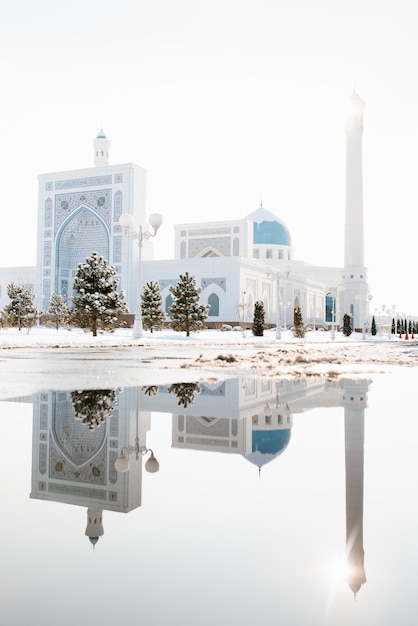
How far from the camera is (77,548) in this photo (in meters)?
1.68

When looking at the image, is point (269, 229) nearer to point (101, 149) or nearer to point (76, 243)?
point (101, 149)

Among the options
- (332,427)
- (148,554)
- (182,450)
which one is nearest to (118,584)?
(148,554)

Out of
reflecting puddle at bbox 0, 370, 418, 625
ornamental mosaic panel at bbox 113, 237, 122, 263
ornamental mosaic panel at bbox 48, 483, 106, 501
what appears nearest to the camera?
reflecting puddle at bbox 0, 370, 418, 625

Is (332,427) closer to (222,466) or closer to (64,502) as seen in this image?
(222,466)

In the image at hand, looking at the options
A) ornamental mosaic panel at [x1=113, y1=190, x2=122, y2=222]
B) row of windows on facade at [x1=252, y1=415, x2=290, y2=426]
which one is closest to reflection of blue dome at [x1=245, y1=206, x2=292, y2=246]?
ornamental mosaic panel at [x1=113, y1=190, x2=122, y2=222]

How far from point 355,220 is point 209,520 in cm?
6117

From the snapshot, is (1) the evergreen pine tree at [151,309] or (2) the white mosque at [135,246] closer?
(1) the evergreen pine tree at [151,309]

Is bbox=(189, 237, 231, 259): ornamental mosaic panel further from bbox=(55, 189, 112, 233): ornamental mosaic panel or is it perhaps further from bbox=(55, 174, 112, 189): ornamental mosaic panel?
bbox=(55, 174, 112, 189): ornamental mosaic panel

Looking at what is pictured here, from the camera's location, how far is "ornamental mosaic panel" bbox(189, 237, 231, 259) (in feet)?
175

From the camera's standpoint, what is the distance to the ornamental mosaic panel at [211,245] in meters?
53.4

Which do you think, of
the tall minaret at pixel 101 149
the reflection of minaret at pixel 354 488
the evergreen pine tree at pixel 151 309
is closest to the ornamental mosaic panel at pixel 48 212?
the tall minaret at pixel 101 149

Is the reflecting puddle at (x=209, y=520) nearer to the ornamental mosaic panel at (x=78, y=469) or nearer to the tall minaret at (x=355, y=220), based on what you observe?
the ornamental mosaic panel at (x=78, y=469)

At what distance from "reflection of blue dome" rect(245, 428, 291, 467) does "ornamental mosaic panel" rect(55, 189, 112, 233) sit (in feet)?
150

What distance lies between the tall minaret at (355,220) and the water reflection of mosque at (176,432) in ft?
177
